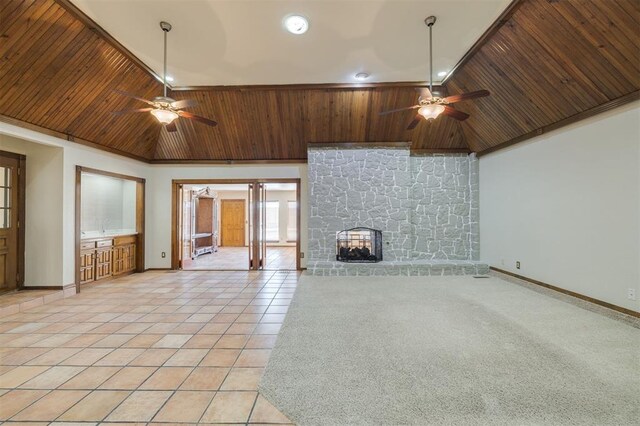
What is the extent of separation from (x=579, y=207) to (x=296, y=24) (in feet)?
14.4

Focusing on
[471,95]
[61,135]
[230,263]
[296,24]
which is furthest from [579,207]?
[61,135]

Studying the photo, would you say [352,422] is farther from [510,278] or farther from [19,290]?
[19,290]

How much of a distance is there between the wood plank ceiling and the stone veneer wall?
1.51 feet

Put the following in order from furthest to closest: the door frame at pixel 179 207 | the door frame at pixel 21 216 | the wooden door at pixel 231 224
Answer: the wooden door at pixel 231 224 < the door frame at pixel 179 207 < the door frame at pixel 21 216

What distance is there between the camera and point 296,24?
3.29 metres

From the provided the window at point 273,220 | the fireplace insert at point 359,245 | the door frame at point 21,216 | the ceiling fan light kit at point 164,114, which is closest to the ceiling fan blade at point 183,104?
the ceiling fan light kit at point 164,114

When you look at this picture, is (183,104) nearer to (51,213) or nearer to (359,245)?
(51,213)

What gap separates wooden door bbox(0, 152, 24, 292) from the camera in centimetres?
424

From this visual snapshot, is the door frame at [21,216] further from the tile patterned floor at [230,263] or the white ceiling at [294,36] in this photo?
the tile patterned floor at [230,263]

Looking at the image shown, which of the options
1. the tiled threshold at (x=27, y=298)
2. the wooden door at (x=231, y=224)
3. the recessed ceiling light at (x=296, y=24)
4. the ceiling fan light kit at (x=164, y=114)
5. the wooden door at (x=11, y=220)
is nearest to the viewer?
the recessed ceiling light at (x=296, y=24)

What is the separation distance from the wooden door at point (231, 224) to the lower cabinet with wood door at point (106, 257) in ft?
17.4

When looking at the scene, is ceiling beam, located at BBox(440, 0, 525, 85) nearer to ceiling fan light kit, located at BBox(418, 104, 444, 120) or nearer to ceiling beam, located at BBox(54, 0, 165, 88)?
ceiling fan light kit, located at BBox(418, 104, 444, 120)

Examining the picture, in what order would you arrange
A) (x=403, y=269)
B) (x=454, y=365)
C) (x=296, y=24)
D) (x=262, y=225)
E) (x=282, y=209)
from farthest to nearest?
(x=282, y=209) → (x=262, y=225) → (x=403, y=269) → (x=296, y=24) → (x=454, y=365)

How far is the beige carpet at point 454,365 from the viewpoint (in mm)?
1807
